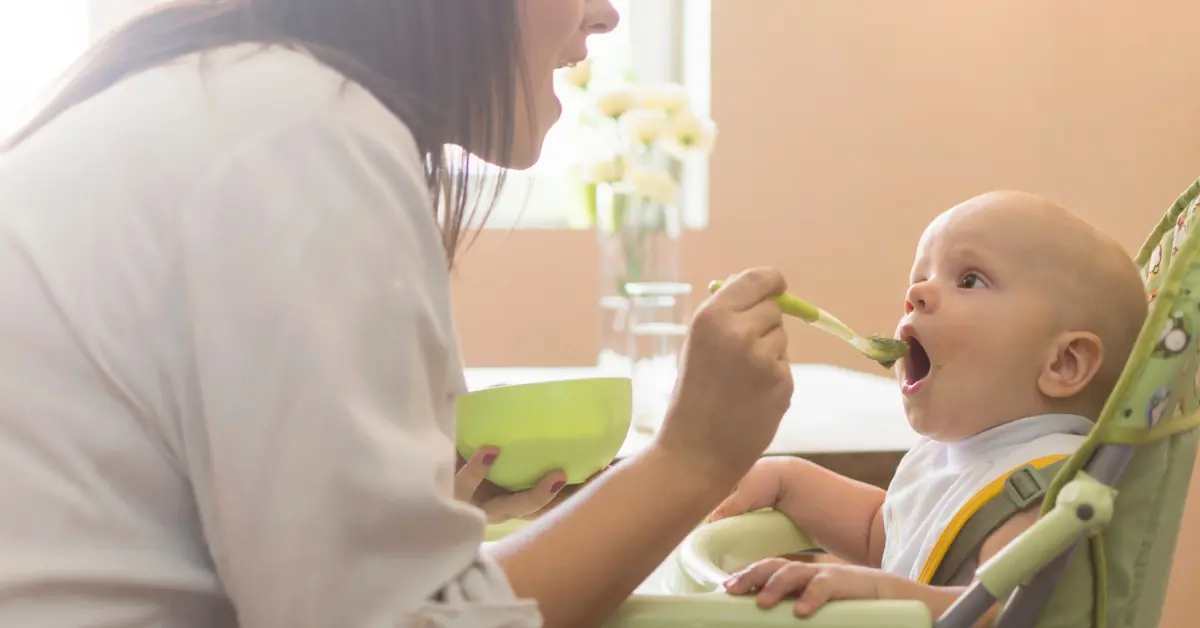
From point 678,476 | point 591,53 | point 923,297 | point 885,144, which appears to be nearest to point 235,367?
point 678,476

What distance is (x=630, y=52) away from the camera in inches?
88.7

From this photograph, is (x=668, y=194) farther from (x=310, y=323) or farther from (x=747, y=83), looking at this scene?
(x=310, y=323)

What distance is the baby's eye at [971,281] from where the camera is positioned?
3.02ft

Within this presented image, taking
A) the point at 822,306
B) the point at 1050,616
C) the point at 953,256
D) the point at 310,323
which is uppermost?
the point at 310,323

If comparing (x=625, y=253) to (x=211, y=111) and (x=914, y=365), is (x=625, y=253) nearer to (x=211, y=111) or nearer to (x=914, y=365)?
(x=914, y=365)

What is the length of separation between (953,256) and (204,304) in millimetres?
680

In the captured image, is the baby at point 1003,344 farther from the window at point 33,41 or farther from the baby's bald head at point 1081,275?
the window at point 33,41

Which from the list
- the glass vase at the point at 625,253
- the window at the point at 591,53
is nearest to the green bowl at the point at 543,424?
the glass vase at the point at 625,253

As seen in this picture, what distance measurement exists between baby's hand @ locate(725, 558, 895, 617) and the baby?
20 cm

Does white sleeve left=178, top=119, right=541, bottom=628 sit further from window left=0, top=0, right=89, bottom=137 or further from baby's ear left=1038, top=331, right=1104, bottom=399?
window left=0, top=0, right=89, bottom=137

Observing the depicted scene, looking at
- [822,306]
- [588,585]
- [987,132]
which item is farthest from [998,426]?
[987,132]

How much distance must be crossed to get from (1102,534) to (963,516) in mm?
148

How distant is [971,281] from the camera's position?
3.07ft

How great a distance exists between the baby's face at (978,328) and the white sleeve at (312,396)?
0.55 m
